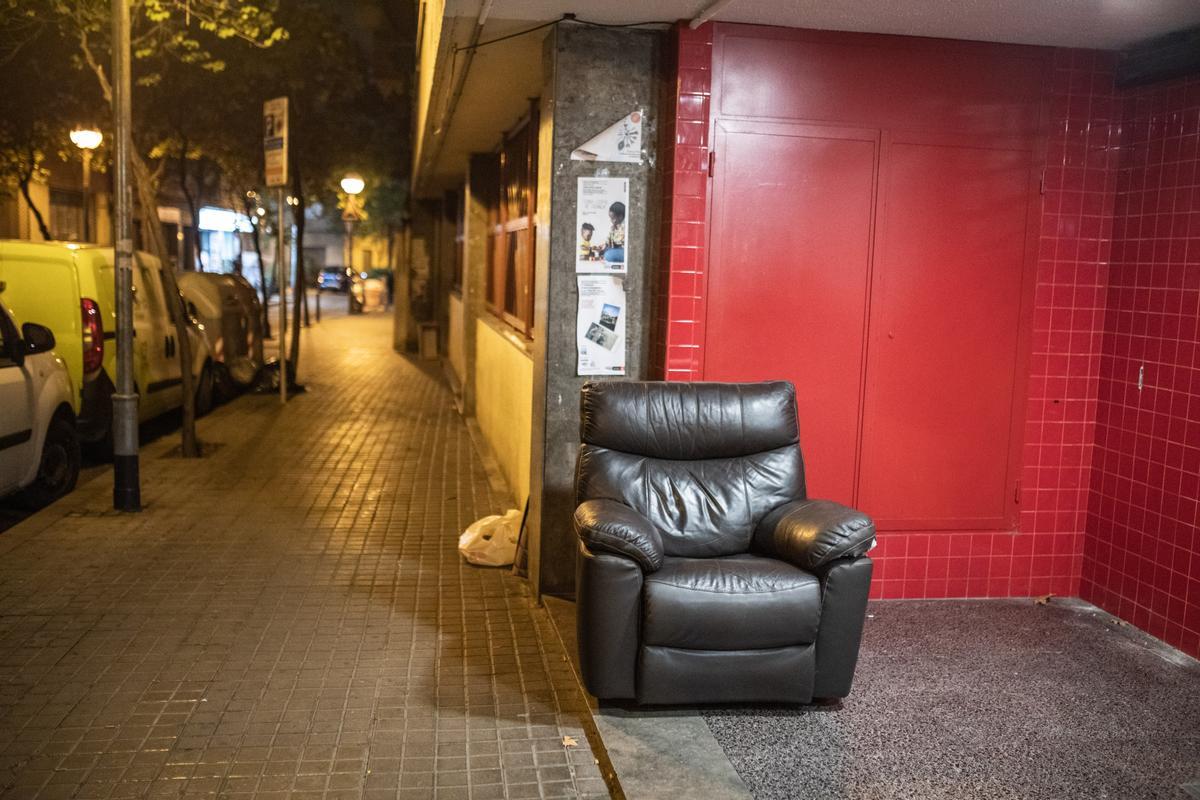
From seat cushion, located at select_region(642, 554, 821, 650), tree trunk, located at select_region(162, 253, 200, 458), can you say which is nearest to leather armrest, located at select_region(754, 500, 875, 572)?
seat cushion, located at select_region(642, 554, 821, 650)

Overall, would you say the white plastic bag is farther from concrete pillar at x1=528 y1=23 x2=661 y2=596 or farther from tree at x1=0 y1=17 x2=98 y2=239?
tree at x1=0 y1=17 x2=98 y2=239

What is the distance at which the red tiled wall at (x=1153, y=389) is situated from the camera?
5840 mm

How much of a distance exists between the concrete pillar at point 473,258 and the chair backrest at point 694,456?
25.5 feet

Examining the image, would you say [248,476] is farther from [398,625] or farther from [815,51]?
[815,51]

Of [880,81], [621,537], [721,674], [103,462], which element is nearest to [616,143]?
[880,81]

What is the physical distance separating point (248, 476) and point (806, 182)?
234 inches

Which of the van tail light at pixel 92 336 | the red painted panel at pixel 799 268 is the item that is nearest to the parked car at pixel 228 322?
the van tail light at pixel 92 336

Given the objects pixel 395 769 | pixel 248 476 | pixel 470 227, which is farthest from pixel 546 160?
pixel 470 227

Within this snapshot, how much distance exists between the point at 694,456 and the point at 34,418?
17.0 ft

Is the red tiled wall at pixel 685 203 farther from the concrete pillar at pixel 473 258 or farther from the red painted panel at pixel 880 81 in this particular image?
the concrete pillar at pixel 473 258

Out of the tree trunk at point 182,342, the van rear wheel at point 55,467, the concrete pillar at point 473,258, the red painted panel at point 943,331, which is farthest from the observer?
the concrete pillar at point 473,258

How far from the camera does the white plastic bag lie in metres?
7.14

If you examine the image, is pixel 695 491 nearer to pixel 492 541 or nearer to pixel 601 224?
pixel 601 224

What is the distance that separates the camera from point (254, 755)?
433 centimetres
